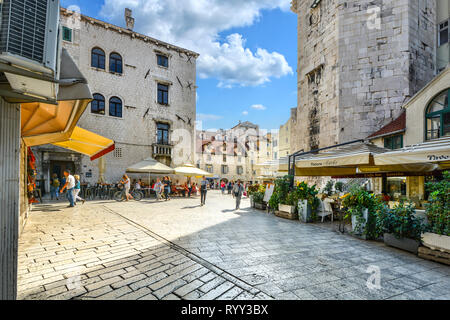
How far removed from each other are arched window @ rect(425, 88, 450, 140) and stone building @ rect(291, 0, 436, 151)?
2598 mm

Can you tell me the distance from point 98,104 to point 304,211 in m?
18.0

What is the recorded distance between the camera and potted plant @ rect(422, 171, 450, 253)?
4.25 meters

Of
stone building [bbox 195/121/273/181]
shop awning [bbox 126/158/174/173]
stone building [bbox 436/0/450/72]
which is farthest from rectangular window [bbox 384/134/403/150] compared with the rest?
stone building [bbox 195/121/273/181]

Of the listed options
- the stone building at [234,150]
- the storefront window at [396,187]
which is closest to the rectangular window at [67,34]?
the storefront window at [396,187]

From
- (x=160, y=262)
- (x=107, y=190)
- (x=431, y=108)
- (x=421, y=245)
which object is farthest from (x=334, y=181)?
(x=107, y=190)

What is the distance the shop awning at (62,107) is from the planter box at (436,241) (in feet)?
20.9

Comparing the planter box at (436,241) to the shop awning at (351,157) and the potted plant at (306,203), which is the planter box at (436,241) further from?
the potted plant at (306,203)

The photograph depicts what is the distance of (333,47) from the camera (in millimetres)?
13445

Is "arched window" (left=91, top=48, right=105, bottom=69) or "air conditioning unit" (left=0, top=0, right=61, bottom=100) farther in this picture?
"arched window" (left=91, top=48, right=105, bottom=69)

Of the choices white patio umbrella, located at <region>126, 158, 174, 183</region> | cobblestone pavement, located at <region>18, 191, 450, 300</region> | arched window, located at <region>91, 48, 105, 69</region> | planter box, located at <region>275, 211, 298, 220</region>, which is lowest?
planter box, located at <region>275, 211, 298, 220</region>

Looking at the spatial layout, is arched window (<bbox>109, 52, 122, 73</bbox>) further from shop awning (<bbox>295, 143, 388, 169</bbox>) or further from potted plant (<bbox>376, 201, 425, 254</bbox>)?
Answer: potted plant (<bbox>376, 201, 425, 254</bbox>)

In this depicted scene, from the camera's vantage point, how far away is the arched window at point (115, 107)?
1930cm

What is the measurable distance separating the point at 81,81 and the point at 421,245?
667cm

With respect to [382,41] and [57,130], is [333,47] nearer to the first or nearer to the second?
[382,41]
